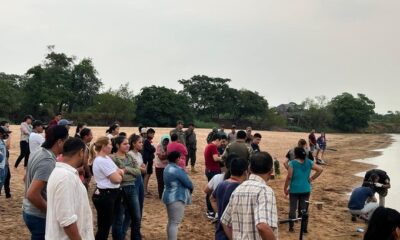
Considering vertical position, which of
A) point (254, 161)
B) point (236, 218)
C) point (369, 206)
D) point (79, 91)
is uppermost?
point (79, 91)

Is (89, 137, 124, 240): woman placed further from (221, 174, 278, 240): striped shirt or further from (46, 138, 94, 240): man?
(221, 174, 278, 240): striped shirt

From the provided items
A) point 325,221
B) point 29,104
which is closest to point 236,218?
point 325,221

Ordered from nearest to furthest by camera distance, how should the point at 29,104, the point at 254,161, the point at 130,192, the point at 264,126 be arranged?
1. the point at 254,161
2. the point at 130,192
3. the point at 29,104
4. the point at 264,126

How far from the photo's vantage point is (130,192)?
5805mm

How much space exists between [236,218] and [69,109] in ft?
196

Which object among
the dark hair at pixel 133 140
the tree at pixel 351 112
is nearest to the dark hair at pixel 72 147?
the dark hair at pixel 133 140

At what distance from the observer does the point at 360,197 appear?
7.91 m

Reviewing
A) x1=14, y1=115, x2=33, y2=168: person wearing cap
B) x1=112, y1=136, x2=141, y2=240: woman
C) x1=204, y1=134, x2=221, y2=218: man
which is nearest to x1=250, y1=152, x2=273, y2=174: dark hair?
x1=112, y1=136, x2=141, y2=240: woman

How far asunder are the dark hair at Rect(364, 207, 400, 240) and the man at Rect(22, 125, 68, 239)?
8.65 ft

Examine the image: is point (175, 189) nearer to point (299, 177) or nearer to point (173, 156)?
point (173, 156)

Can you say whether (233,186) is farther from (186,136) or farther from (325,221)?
(186,136)

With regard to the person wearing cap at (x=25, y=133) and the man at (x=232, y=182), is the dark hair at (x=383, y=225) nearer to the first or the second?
the man at (x=232, y=182)

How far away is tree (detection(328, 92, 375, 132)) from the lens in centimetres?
8738

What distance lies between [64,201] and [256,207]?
4.97 feet
